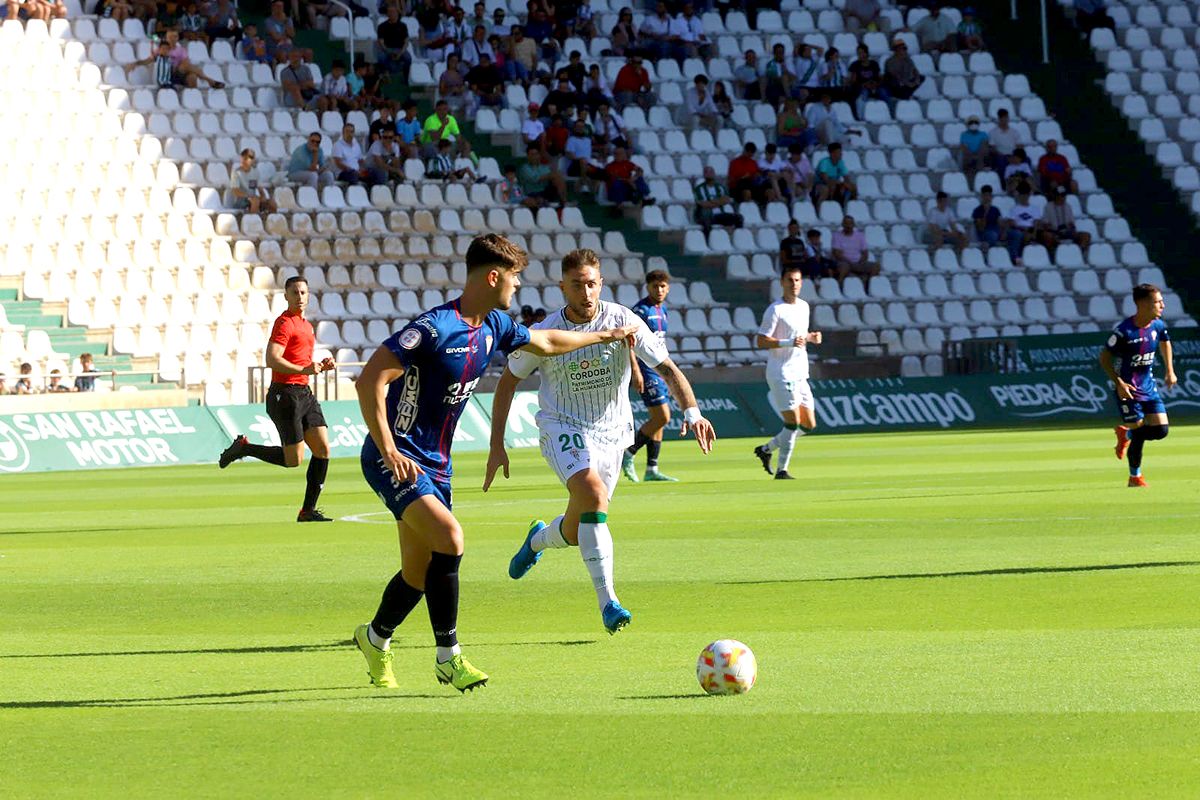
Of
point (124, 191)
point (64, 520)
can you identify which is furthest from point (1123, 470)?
point (124, 191)

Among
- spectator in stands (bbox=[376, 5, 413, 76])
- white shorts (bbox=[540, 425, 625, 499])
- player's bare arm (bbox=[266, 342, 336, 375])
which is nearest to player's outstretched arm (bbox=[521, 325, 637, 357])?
white shorts (bbox=[540, 425, 625, 499])

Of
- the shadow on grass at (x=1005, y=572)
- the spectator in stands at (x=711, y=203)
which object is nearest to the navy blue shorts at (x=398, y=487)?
the shadow on grass at (x=1005, y=572)

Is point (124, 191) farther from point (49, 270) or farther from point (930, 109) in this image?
point (930, 109)

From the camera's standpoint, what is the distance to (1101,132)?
4197 cm

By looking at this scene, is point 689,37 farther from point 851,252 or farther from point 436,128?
point 436,128

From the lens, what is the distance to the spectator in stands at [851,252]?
37.0 meters

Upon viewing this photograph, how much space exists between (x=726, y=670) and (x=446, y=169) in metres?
29.4

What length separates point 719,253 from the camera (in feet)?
122

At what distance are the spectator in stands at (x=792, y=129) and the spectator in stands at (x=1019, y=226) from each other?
Result: 14.1 feet

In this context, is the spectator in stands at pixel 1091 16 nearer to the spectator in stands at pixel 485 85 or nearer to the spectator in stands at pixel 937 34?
the spectator in stands at pixel 937 34

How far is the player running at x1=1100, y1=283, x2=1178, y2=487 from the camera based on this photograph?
1906 cm

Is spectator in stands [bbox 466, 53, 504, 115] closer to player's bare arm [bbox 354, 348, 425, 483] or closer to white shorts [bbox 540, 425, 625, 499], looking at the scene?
white shorts [bbox 540, 425, 625, 499]

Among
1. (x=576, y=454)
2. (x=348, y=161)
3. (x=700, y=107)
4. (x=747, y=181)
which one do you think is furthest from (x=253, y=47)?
(x=576, y=454)

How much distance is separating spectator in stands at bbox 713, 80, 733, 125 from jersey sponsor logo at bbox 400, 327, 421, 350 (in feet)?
106
